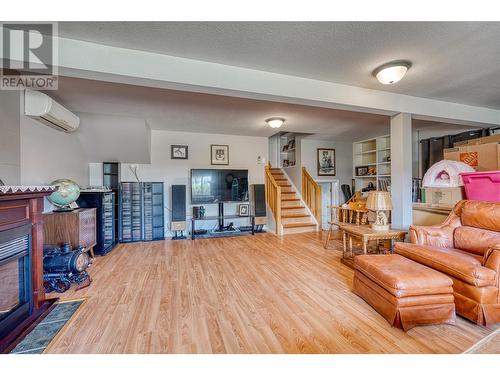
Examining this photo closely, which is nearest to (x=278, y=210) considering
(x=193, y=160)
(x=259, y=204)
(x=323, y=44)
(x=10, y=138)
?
(x=259, y=204)

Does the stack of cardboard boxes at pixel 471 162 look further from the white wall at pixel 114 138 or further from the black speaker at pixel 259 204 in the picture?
the white wall at pixel 114 138

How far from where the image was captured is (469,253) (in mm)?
2203

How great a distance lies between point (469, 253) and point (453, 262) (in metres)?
0.58

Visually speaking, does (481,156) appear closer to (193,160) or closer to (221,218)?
(221,218)

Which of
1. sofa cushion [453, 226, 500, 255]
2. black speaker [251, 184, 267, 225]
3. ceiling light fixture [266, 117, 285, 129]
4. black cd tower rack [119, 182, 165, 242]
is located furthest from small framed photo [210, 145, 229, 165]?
sofa cushion [453, 226, 500, 255]

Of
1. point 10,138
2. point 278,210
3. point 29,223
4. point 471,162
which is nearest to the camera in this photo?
point 29,223

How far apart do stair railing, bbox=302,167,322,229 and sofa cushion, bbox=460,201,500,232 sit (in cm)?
303

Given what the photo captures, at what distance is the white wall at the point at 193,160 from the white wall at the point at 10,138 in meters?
2.31

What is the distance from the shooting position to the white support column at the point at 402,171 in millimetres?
3139

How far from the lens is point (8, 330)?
1.62 meters

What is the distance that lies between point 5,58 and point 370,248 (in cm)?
482
